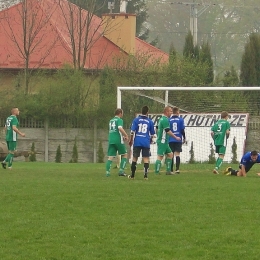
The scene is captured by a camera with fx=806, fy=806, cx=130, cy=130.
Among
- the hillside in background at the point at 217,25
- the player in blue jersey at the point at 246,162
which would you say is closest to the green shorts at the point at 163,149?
the player in blue jersey at the point at 246,162

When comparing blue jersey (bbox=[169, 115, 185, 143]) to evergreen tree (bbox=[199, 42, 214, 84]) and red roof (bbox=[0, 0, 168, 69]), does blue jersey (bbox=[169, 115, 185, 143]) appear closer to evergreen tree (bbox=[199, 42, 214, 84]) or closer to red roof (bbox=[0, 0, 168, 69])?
evergreen tree (bbox=[199, 42, 214, 84])

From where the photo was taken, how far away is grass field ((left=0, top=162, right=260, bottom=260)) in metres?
10.2

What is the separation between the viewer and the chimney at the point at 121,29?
4522 centimetres

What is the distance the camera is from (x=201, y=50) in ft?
146

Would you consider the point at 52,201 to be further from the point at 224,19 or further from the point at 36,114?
the point at 224,19

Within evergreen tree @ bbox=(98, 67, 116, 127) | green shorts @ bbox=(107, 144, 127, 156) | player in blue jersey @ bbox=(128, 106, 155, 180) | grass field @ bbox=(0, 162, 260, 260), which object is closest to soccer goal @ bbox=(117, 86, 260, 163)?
evergreen tree @ bbox=(98, 67, 116, 127)

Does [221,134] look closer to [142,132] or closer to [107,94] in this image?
[142,132]

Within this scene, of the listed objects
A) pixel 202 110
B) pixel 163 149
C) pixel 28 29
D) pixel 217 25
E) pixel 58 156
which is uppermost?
pixel 217 25

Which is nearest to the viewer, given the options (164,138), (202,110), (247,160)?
(247,160)

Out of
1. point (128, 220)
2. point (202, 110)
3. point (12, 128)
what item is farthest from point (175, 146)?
point (128, 220)

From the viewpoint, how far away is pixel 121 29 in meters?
46.3

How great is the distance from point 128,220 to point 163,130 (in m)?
9.52

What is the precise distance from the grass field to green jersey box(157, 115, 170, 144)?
3443 millimetres

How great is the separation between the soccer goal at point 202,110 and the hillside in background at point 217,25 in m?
53.5
